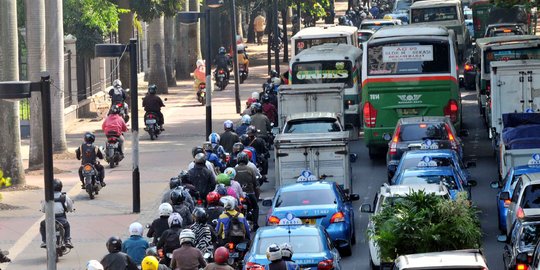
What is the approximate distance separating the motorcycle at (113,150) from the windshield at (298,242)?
48.5 ft

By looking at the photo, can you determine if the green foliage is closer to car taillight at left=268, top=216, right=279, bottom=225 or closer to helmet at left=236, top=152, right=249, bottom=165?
car taillight at left=268, top=216, right=279, bottom=225

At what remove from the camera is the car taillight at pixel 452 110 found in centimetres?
3419

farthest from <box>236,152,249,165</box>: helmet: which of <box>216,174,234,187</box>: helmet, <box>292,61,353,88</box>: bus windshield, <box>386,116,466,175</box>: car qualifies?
<box>292,61,353,88</box>: bus windshield

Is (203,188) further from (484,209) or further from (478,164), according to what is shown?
(478,164)

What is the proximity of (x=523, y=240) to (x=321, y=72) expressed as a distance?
61.3 feet

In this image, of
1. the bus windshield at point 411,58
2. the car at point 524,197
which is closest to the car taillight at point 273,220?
the car at point 524,197

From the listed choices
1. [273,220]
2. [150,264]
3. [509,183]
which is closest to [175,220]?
[150,264]

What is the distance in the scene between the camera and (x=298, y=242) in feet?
66.9

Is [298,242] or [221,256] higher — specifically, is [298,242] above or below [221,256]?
below

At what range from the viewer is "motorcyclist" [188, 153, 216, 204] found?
26.6m

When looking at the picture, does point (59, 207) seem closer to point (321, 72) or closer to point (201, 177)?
point (201, 177)

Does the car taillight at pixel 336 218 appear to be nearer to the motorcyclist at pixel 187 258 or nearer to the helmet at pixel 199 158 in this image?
the helmet at pixel 199 158

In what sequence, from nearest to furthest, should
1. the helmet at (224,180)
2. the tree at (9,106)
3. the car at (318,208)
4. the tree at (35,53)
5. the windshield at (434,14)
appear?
the car at (318,208), the helmet at (224,180), the tree at (9,106), the tree at (35,53), the windshield at (434,14)

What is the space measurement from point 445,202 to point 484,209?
29.7 ft
